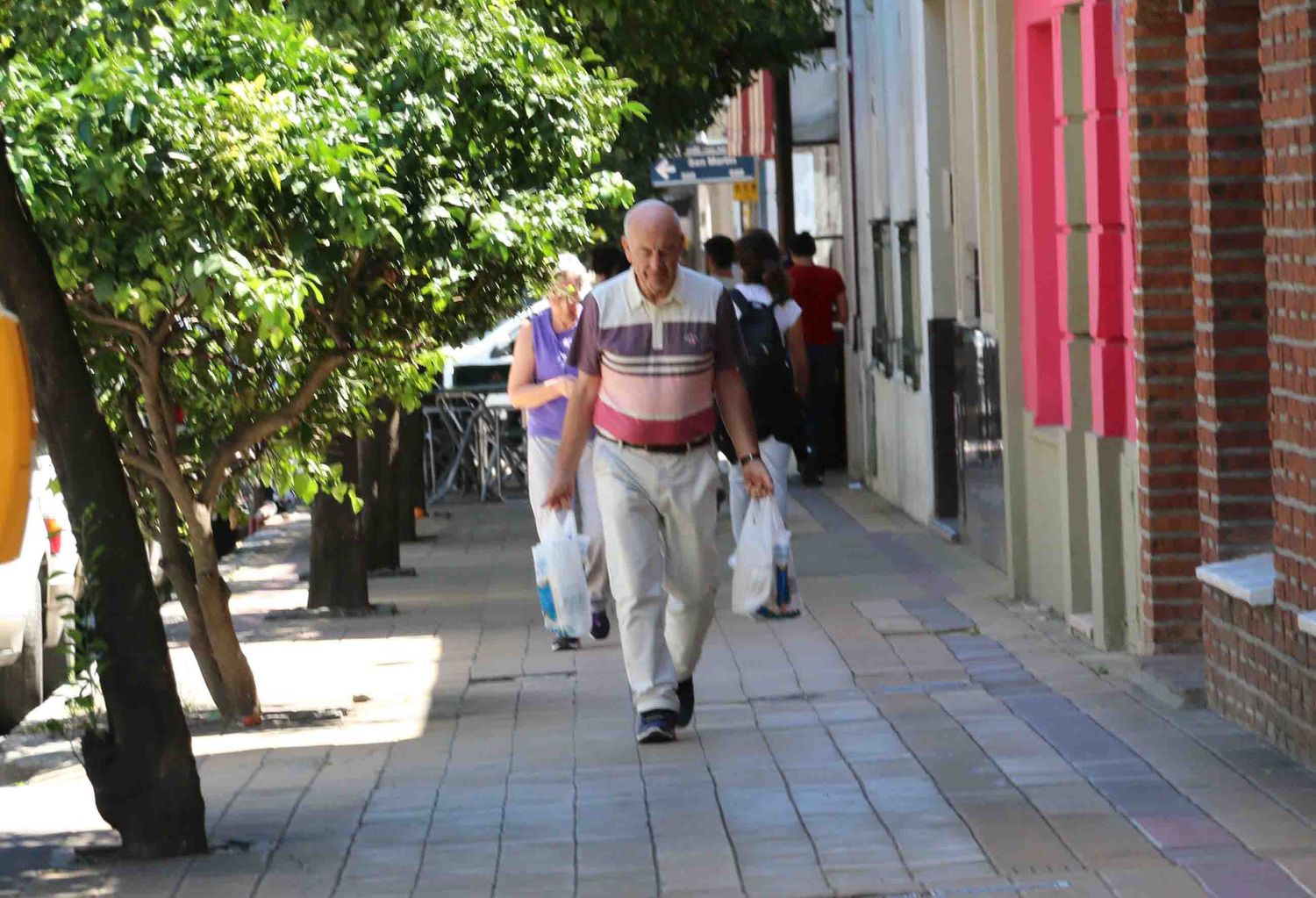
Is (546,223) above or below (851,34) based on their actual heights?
below

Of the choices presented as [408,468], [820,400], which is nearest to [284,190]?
[408,468]

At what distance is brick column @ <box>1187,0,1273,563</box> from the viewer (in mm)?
8594

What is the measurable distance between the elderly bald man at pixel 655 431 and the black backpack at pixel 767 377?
215cm

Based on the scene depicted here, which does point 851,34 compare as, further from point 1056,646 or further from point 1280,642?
point 1280,642

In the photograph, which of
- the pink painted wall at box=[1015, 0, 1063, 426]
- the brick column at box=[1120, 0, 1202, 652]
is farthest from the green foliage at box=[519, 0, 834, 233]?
the brick column at box=[1120, 0, 1202, 652]

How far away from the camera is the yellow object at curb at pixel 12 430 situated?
22.4 ft

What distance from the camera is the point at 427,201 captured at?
9.83 meters

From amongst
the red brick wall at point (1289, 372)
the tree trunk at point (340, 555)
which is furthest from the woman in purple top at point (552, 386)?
the red brick wall at point (1289, 372)

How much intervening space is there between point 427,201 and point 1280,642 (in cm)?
381

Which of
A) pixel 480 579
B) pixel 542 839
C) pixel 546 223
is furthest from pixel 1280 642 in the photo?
pixel 480 579

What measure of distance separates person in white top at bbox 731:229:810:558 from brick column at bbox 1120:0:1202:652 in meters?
1.70

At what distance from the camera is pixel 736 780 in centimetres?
796

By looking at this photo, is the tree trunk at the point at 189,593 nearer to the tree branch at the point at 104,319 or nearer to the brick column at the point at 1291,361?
the tree branch at the point at 104,319

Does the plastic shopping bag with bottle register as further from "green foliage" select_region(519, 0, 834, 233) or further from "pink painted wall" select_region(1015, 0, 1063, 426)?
"pink painted wall" select_region(1015, 0, 1063, 426)
